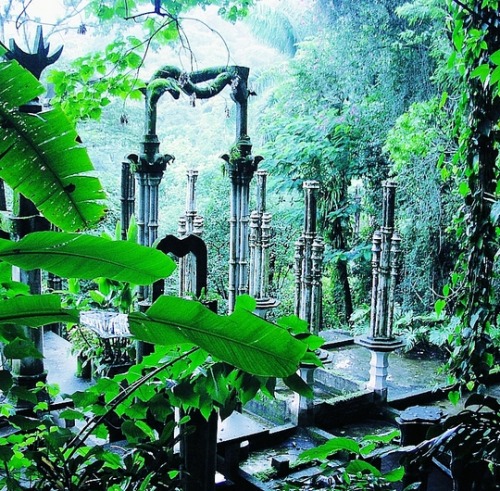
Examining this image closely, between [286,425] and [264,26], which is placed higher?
[264,26]

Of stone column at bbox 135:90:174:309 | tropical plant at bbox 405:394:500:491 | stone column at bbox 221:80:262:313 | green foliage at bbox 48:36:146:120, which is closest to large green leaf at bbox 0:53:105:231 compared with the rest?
tropical plant at bbox 405:394:500:491

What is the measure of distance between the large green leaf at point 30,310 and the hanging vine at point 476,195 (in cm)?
170

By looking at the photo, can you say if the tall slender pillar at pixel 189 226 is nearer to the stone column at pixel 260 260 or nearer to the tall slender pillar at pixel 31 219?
the stone column at pixel 260 260

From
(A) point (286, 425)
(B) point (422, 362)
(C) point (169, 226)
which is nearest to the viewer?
(A) point (286, 425)

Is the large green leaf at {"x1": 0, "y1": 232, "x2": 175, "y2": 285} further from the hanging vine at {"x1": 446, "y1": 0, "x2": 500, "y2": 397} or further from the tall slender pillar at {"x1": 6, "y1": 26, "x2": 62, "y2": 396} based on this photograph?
the tall slender pillar at {"x1": 6, "y1": 26, "x2": 62, "y2": 396}

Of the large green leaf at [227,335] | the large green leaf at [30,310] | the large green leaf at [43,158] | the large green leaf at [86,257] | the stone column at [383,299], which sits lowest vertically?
the stone column at [383,299]

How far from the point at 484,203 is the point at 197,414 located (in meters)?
1.50

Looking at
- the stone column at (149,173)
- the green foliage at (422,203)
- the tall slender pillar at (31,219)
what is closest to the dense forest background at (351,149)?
the green foliage at (422,203)

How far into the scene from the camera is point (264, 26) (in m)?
10.3

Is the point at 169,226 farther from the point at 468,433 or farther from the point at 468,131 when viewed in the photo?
the point at 468,433

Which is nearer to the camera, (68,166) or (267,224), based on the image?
(68,166)

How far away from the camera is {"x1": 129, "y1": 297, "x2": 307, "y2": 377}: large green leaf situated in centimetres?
89

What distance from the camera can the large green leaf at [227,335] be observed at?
2.93 ft

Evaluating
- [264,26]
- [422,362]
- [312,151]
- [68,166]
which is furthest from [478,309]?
[264,26]
